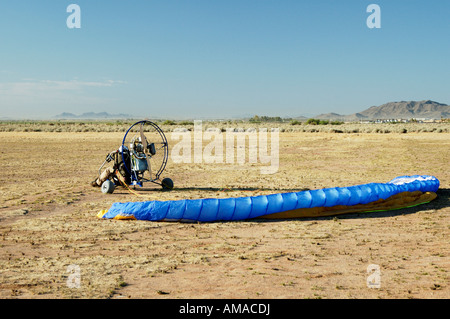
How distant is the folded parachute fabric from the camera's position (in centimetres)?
1027

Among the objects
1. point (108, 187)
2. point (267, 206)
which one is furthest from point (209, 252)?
point (108, 187)

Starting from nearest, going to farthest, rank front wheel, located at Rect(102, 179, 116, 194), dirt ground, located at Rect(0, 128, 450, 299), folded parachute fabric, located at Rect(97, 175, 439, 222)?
dirt ground, located at Rect(0, 128, 450, 299)
folded parachute fabric, located at Rect(97, 175, 439, 222)
front wheel, located at Rect(102, 179, 116, 194)

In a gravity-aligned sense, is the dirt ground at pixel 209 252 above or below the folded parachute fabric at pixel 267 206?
below

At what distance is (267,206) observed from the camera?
10547mm

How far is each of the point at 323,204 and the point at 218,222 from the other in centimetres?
283

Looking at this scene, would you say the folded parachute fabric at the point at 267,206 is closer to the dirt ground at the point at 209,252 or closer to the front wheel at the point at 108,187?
the dirt ground at the point at 209,252

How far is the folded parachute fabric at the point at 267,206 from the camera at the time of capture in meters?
10.3

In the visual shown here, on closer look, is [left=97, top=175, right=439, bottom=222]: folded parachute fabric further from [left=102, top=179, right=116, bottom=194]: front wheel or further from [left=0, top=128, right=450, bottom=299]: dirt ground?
[left=102, top=179, right=116, bottom=194]: front wheel

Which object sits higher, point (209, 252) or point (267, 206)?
point (267, 206)

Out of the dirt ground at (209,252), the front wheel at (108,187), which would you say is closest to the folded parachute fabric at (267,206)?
the dirt ground at (209,252)

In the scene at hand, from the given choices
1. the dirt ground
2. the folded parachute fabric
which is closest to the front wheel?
the dirt ground

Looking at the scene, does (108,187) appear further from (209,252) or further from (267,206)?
(209,252)

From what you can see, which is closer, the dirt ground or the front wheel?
the dirt ground

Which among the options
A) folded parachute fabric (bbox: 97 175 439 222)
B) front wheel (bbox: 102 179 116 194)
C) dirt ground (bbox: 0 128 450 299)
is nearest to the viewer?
dirt ground (bbox: 0 128 450 299)
